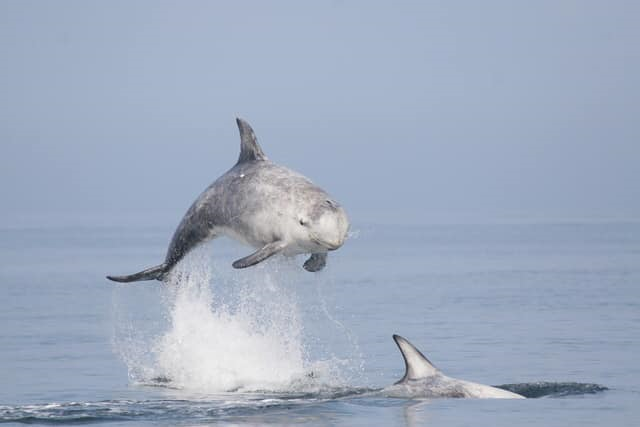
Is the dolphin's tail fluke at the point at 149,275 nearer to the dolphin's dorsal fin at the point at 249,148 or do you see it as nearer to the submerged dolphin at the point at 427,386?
the dolphin's dorsal fin at the point at 249,148

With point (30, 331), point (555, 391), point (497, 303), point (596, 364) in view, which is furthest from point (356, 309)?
point (555, 391)

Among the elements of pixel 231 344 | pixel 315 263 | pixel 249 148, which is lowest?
pixel 231 344

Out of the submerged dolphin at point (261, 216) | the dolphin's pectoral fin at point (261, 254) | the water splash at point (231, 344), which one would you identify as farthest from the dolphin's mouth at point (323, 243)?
the water splash at point (231, 344)

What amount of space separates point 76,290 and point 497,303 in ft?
49.9

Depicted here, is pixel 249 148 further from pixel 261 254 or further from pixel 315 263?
pixel 261 254

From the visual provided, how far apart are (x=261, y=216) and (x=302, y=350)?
33.4ft

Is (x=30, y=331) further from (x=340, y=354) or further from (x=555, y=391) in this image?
(x=555, y=391)

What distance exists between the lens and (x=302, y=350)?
2788 cm

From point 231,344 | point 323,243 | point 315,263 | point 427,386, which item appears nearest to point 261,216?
point 315,263

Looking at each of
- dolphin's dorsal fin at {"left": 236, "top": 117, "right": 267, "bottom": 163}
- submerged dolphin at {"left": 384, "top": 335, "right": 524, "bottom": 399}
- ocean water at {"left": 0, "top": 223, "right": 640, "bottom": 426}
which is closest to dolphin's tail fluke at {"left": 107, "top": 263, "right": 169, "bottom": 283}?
ocean water at {"left": 0, "top": 223, "right": 640, "bottom": 426}

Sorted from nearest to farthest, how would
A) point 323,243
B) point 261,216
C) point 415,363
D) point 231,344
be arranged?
point 323,243, point 261,216, point 415,363, point 231,344

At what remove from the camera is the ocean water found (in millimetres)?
18547

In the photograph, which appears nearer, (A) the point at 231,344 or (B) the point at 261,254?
(B) the point at 261,254

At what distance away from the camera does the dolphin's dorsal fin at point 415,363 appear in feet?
61.5
